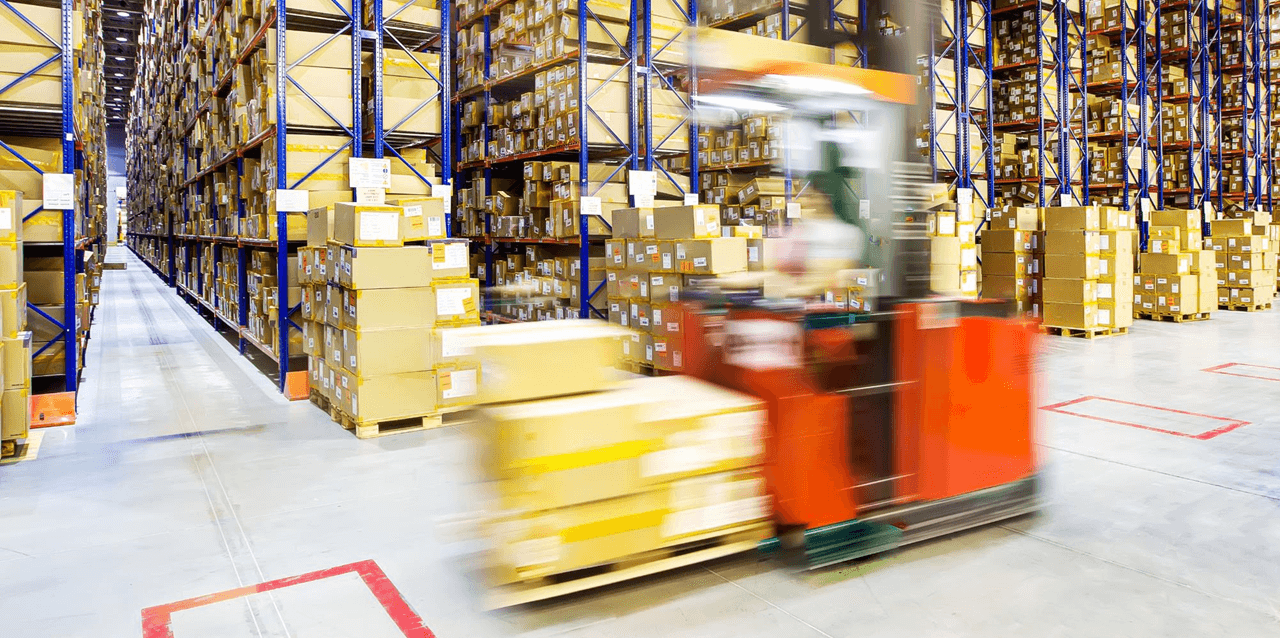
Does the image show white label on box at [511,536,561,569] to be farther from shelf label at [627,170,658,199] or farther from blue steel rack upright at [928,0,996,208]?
blue steel rack upright at [928,0,996,208]

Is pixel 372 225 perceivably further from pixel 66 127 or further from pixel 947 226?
pixel 947 226

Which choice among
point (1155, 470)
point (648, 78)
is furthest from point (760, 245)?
point (1155, 470)

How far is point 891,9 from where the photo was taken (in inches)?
136

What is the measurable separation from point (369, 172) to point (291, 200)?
0.67m

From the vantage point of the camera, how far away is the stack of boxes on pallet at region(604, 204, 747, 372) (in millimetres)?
7230

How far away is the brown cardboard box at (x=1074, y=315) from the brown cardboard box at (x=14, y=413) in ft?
34.1

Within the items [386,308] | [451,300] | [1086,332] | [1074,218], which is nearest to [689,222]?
[451,300]

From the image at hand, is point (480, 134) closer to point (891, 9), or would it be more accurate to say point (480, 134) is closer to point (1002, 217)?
point (1002, 217)

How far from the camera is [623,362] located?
→ 3.32 meters

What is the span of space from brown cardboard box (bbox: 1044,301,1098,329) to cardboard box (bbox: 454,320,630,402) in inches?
352

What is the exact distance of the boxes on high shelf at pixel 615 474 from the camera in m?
2.81

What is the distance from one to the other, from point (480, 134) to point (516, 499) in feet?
30.7

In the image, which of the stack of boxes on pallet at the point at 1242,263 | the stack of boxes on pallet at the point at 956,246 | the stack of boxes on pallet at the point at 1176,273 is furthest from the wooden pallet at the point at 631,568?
the stack of boxes on pallet at the point at 1242,263

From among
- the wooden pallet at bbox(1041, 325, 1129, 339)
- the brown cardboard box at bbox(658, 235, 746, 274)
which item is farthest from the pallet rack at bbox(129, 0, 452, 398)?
the wooden pallet at bbox(1041, 325, 1129, 339)
